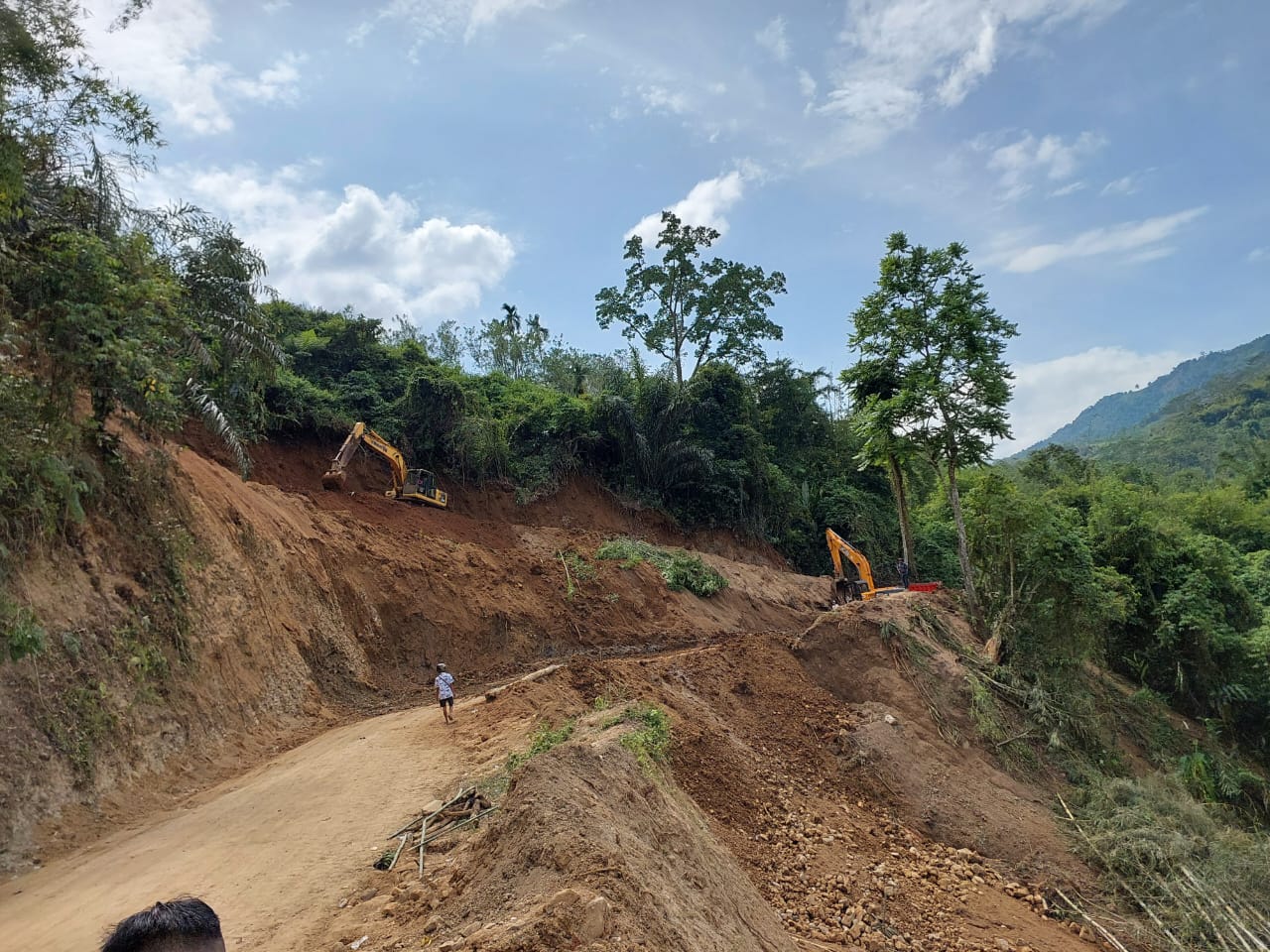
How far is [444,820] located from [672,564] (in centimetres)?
1408

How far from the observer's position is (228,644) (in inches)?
404

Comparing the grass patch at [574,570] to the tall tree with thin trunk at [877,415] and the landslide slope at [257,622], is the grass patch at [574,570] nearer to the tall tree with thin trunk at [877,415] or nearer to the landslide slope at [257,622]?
the landslide slope at [257,622]

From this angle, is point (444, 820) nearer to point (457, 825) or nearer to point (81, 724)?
point (457, 825)

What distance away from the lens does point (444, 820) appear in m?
6.36

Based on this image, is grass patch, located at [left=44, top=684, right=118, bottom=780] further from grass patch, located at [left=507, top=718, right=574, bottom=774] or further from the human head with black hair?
the human head with black hair

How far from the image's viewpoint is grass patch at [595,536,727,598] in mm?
19406

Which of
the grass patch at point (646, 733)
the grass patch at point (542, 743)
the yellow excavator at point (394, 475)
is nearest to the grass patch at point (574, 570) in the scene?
the yellow excavator at point (394, 475)

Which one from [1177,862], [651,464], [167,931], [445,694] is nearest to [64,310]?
[445,694]

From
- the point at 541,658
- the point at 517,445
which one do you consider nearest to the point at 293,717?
the point at 541,658

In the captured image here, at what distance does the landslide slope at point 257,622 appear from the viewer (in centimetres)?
750

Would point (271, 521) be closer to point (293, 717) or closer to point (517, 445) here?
point (293, 717)

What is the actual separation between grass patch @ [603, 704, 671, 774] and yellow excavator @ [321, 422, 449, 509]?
468 inches

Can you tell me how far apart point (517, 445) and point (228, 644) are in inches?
567

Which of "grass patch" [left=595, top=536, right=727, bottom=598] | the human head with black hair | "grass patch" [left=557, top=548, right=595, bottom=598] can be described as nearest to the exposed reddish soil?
"grass patch" [left=557, top=548, right=595, bottom=598]
